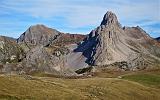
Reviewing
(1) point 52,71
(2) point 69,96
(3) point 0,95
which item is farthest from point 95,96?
(1) point 52,71

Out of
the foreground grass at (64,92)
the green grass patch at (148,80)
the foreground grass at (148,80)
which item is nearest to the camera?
the foreground grass at (64,92)

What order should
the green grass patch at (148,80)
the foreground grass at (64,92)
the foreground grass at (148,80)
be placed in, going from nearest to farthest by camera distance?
the foreground grass at (64,92), the foreground grass at (148,80), the green grass patch at (148,80)

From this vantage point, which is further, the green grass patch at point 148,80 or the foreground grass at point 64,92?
the green grass patch at point 148,80

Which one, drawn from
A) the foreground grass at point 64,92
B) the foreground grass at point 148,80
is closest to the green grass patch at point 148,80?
the foreground grass at point 148,80

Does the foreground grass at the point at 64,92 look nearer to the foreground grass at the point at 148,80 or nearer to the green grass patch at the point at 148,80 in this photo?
the foreground grass at the point at 148,80

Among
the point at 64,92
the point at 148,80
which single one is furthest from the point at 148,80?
the point at 64,92

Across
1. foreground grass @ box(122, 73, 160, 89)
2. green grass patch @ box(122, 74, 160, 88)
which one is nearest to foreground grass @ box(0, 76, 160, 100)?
foreground grass @ box(122, 73, 160, 89)

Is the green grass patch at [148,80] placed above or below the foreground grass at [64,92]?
above

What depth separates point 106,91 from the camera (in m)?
82.6

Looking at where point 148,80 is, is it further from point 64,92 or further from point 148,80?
point 64,92

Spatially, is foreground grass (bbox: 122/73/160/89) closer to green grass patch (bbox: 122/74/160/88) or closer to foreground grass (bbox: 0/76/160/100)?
green grass patch (bbox: 122/74/160/88)

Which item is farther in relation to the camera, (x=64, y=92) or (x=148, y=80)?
(x=148, y=80)

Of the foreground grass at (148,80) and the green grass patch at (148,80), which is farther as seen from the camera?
the green grass patch at (148,80)

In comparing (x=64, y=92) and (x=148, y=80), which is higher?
(x=148, y=80)
